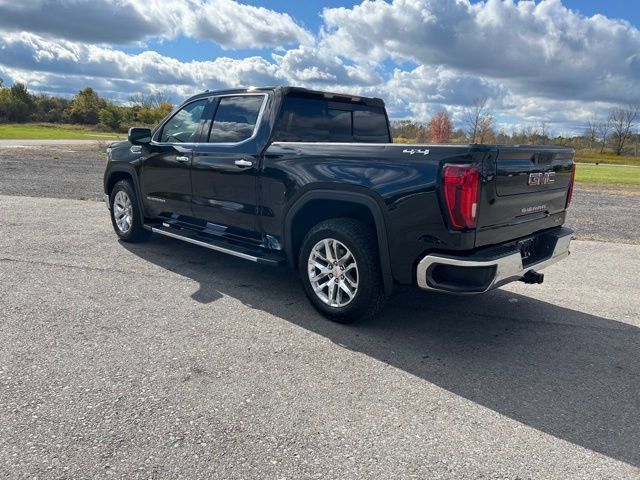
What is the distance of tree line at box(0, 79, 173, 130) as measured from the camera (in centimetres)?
7400

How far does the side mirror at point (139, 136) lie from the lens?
6.08 meters

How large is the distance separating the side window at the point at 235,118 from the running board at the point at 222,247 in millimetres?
1046

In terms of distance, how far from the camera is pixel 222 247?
203 inches

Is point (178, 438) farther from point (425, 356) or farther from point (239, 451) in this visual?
point (425, 356)

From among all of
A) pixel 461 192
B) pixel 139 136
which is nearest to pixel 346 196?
pixel 461 192

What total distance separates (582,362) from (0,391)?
3864mm

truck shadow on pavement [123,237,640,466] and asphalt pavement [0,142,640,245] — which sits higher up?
asphalt pavement [0,142,640,245]

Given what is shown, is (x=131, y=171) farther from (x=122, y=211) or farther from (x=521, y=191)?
(x=521, y=191)

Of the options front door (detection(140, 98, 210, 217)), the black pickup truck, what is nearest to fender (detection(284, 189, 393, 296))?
the black pickup truck

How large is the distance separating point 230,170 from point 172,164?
3.59ft

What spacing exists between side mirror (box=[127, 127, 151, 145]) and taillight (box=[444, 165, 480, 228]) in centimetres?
408

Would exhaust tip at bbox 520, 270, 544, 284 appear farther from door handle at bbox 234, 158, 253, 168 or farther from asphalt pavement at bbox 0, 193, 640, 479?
door handle at bbox 234, 158, 253, 168

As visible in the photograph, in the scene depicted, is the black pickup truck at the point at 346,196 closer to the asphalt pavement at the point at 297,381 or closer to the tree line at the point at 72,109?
the asphalt pavement at the point at 297,381

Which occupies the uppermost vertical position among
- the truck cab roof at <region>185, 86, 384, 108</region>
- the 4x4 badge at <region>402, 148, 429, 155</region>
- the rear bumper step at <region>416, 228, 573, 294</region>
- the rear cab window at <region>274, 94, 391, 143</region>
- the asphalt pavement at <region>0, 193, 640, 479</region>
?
the truck cab roof at <region>185, 86, 384, 108</region>
